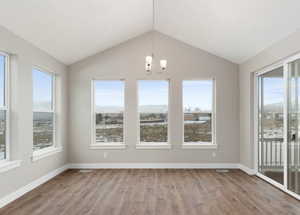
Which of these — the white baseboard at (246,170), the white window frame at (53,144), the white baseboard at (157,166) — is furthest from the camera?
the white baseboard at (157,166)

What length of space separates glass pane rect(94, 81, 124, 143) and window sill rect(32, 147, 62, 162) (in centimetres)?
114

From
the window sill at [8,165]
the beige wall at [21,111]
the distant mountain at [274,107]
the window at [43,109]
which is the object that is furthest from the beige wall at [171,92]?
the window sill at [8,165]

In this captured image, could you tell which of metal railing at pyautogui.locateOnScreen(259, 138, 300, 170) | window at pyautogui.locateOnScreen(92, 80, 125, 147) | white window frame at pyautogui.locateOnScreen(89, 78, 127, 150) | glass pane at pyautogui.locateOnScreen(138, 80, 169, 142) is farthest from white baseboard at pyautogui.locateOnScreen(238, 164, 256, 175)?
window at pyautogui.locateOnScreen(92, 80, 125, 147)

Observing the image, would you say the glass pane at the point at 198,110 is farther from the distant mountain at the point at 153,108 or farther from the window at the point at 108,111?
the window at the point at 108,111

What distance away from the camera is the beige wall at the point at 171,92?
246 inches

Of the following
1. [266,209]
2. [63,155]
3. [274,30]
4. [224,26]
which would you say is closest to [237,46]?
[224,26]

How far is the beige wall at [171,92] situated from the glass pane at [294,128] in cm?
211

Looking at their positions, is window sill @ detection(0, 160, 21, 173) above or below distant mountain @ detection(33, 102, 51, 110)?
below

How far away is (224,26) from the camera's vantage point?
185 inches

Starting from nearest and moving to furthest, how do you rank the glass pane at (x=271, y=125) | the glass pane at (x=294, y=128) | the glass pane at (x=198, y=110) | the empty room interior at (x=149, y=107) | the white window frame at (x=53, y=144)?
1. the empty room interior at (x=149, y=107)
2. the glass pane at (x=294, y=128)
3. the glass pane at (x=271, y=125)
4. the white window frame at (x=53, y=144)
5. the glass pane at (x=198, y=110)

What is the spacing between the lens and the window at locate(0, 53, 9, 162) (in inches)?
152

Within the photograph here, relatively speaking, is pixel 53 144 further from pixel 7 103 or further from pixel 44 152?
pixel 7 103

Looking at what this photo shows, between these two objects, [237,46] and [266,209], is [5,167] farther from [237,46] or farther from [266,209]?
[237,46]

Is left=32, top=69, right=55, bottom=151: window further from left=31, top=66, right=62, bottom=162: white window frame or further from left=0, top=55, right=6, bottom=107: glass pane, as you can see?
left=0, top=55, right=6, bottom=107: glass pane
